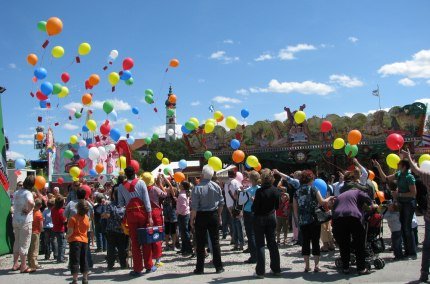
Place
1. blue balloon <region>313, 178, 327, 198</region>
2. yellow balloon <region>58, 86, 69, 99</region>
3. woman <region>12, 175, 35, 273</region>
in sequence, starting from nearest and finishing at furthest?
woman <region>12, 175, 35, 273</region> → blue balloon <region>313, 178, 327, 198</region> → yellow balloon <region>58, 86, 69, 99</region>

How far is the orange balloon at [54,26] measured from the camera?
1024 centimetres

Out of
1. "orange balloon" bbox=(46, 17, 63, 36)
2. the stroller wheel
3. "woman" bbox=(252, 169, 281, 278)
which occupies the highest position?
"orange balloon" bbox=(46, 17, 63, 36)

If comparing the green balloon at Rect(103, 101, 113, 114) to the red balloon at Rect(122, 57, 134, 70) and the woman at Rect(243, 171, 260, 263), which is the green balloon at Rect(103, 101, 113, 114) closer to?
the red balloon at Rect(122, 57, 134, 70)

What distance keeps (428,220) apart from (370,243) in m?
1.20

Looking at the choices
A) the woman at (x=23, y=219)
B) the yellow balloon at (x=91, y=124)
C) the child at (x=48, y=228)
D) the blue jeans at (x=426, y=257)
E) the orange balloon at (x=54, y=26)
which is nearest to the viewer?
the blue jeans at (x=426, y=257)

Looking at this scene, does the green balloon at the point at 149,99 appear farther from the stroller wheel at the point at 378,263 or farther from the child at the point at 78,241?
the stroller wheel at the point at 378,263

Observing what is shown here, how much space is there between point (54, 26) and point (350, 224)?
8.63 metres

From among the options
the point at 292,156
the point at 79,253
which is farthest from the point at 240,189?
the point at 292,156

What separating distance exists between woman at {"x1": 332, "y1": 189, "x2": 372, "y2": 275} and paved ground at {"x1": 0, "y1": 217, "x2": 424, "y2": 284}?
26 cm

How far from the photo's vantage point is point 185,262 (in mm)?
7727

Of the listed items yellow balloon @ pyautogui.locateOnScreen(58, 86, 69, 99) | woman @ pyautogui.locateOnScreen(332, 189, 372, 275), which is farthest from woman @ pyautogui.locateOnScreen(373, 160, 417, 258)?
yellow balloon @ pyautogui.locateOnScreen(58, 86, 69, 99)

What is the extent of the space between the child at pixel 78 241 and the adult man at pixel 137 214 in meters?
0.69

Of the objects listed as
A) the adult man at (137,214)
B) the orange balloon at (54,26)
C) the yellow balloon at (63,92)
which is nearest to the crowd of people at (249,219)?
the adult man at (137,214)

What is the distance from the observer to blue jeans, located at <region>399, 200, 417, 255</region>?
265 inches
